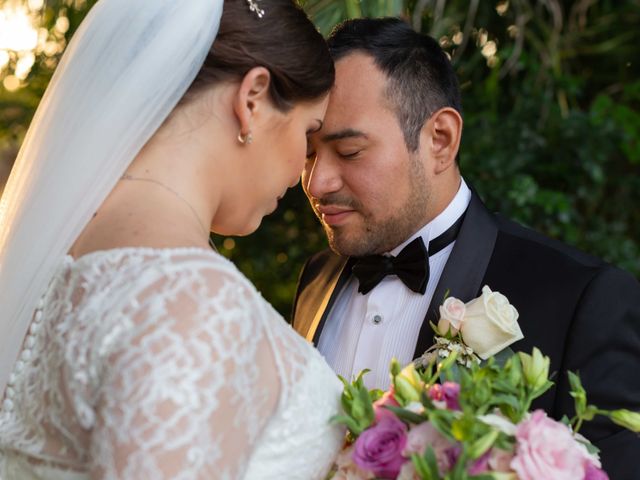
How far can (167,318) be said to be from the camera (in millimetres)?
1549

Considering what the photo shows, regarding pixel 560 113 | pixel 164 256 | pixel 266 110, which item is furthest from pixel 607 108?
pixel 164 256

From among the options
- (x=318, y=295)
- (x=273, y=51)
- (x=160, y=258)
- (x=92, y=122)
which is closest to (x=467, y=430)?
(x=160, y=258)

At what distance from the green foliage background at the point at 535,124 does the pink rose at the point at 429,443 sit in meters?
3.17

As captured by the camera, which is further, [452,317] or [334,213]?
[334,213]

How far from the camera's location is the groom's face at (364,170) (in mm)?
2896

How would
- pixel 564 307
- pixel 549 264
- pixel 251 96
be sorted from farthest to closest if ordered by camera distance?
pixel 549 264
pixel 564 307
pixel 251 96

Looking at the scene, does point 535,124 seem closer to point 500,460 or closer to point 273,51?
point 273,51

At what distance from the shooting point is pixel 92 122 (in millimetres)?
1971

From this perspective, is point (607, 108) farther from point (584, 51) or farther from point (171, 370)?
point (171, 370)

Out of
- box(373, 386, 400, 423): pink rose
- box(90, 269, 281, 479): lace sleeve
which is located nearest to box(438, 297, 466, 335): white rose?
box(373, 386, 400, 423): pink rose

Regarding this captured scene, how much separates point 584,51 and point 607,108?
21.1 inches

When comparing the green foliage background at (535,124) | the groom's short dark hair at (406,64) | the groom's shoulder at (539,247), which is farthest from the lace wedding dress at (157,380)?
the green foliage background at (535,124)

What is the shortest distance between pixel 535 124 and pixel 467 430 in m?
3.79

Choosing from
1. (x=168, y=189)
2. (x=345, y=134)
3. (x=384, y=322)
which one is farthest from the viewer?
(x=384, y=322)
